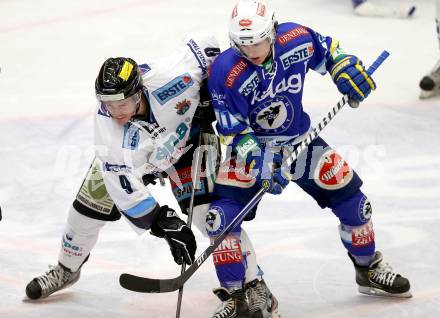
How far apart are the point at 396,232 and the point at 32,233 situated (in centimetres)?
176

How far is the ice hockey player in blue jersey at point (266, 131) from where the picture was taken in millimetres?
3699

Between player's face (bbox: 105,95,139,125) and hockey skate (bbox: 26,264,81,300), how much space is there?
0.97 meters

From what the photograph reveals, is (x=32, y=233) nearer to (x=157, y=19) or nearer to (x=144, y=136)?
(x=144, y=136)

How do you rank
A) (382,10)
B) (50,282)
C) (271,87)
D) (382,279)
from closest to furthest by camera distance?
(271,87) < (382,279) < (50,282) < (382,10)

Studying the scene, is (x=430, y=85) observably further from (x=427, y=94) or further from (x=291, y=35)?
(x=291, y=35)

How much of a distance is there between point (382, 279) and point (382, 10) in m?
4.03

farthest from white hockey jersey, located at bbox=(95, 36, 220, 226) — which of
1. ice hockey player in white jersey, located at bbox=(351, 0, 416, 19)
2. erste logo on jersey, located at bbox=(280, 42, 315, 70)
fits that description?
ice hockey player in white jersey, located at bbox=(351, 0, 416, 19)

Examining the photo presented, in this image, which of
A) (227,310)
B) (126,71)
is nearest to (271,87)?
(126,71)

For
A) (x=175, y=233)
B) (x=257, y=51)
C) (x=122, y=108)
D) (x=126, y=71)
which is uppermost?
(x=257, y=51)

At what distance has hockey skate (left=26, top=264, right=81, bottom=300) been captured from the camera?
4.40 meters

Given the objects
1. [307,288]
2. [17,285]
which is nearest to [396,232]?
[307,288]

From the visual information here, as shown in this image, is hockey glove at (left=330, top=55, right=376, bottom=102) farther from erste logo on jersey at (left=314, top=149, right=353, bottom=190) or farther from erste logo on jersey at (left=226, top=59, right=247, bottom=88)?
erste logo on jersey at (left=226, top=59, right=247, bottom=88)

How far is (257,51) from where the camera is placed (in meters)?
3.67

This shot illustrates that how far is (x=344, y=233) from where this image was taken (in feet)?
13.3
